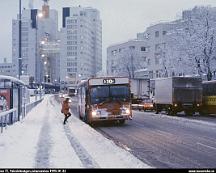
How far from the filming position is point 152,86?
170ft

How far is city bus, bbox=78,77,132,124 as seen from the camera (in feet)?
96.7

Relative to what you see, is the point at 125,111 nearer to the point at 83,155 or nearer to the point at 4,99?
the point at 4,99

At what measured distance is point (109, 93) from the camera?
97.0 feet

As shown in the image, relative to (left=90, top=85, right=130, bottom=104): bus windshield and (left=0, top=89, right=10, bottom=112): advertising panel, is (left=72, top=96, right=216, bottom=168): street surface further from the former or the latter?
(left=0, top=89, right=10, bottom=112): advertising panel

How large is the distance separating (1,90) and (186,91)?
19385 millimetres

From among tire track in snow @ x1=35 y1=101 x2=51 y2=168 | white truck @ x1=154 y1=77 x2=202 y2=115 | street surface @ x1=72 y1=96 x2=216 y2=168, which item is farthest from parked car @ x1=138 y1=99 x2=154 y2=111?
tire track in snow @ x1=35 y1=101 x2=51 y2=168

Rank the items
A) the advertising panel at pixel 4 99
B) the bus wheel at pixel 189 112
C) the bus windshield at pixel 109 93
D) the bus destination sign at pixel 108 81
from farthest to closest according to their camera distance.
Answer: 1. the bus wheel at pixel 189 112
2. the bus destination sign at pixel 108 81
3. the bus windshield at pixel 109 93
4. the advertising panel at pixel 4 99

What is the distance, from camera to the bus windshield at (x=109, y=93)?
2959 cm

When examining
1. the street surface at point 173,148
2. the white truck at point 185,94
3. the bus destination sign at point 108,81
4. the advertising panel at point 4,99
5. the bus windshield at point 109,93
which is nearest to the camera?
the street surface at point 173,148

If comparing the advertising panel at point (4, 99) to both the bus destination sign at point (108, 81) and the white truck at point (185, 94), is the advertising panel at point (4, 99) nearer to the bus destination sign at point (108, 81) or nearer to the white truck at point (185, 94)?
the bus destination sign at point (108, 81)

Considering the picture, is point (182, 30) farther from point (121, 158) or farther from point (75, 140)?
point (121, 158)

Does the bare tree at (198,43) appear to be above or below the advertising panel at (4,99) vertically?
above

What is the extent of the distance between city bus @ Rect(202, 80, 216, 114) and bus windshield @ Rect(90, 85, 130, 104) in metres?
13.7

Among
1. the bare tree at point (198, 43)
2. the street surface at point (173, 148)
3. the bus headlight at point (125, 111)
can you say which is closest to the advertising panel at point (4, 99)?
the bus headlight at point (125, 111)
